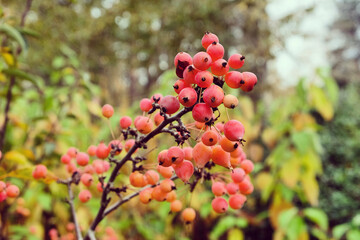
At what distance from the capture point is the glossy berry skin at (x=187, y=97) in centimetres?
55

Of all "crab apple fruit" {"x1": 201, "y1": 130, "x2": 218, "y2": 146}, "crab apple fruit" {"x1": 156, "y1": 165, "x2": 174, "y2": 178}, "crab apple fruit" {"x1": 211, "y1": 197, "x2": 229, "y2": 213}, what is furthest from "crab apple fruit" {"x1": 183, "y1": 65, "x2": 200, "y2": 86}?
"crab apple fruit" {"x1": 211, "y1": 197, "x2": 229, "y2": 213}

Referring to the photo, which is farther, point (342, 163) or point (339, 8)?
point (339, 8)

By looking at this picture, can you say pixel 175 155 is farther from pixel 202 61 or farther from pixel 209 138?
pixel 202 61

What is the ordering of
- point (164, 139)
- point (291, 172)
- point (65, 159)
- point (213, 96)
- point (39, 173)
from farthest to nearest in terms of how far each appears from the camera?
point (164, 139) < point (291, 172) < point (65, 159) < point (39, 173) < point (213, 96)

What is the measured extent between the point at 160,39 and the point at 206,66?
5072 millimetres

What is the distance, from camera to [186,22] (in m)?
5.45

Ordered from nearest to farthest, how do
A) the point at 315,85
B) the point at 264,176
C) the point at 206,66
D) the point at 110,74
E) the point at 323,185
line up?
the point at 206,66
the point at 315,85
the point at 264,176
the point at 323,185
the point at 110,74

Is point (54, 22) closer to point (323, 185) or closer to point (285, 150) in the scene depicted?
point (285, 150)

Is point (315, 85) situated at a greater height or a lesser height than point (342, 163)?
greater

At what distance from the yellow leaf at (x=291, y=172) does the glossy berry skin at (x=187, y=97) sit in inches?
76.4

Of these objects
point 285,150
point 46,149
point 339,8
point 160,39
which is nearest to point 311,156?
point 285,150

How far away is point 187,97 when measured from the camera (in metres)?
0.55

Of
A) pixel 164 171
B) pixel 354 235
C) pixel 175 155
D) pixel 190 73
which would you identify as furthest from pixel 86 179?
pixel 354 235

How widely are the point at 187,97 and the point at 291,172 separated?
197 cm
